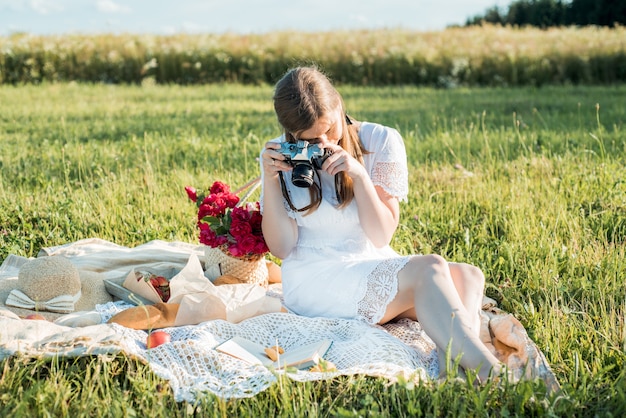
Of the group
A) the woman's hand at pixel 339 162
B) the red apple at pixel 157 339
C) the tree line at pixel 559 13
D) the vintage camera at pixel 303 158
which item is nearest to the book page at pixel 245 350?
the red apple at pixel 157 339

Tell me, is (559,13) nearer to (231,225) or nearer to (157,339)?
(231,225)

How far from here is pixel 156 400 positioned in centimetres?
247

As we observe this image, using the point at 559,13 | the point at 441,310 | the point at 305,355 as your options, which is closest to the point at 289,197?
the point at 305,355

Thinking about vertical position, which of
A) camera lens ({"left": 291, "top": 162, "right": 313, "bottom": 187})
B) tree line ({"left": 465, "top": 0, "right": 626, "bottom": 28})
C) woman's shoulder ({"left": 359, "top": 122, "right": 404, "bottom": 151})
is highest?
tree line ({"left": 465, "top": 0, "right": 626, "bottom": 28})

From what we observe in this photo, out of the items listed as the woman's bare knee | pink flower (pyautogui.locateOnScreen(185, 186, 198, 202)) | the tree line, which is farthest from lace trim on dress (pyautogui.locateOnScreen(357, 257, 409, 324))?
the tree line

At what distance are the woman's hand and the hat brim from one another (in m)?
1.45

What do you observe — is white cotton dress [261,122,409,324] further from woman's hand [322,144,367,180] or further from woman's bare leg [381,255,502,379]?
woman's hand [322,144,367,180]

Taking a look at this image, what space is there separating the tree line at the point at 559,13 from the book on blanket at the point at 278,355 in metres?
28.1

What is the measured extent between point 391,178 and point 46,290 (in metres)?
1.73

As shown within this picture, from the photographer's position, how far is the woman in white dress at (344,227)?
2.92 m

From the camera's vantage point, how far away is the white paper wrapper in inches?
130

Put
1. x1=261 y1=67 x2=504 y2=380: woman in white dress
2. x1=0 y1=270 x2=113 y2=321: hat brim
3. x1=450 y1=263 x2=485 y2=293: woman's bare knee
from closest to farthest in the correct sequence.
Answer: x1=261 y1=67 x2=504 y2=380: woman in white dress
x1=450 y1=263 x2=485 y2=293: woman's bare knee
x1=0 y1=270 x2=113 y2=321: hat brim

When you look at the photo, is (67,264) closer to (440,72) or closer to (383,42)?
(440,72)

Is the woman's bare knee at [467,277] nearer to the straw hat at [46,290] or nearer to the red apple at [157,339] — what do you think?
the red apple at [157,339]
